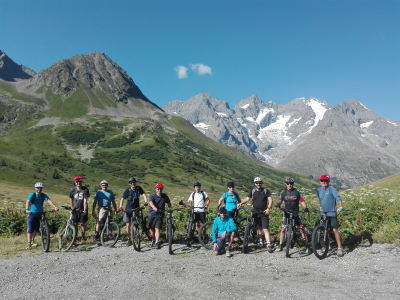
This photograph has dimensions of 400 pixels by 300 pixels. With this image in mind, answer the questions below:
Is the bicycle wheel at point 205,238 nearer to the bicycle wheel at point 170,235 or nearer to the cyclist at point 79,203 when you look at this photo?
the bicycle wheel at point 170,235

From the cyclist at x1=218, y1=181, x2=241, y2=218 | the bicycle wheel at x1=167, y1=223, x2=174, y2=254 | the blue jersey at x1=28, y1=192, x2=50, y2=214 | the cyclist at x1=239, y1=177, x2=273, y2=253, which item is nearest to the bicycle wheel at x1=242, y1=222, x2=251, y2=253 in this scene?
the cyclist at x1=239, y1=177, x2=273, y2=253

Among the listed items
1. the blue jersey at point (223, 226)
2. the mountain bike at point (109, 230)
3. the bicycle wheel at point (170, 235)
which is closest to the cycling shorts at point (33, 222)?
the mountain bike at point (109, 230)

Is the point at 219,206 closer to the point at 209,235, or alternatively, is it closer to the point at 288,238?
the point at 209,235

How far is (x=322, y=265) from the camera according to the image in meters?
11.7

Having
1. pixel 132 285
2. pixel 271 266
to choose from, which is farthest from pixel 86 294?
pixel 271 266

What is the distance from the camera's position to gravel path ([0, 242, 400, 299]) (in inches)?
369

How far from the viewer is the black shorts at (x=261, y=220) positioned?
45.0 ft

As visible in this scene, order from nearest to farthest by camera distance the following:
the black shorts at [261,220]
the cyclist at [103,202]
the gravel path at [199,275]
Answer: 1. the gravel path at [199,275]
2. the black shorts at [261,220]
3. the cyclist at [103,202]

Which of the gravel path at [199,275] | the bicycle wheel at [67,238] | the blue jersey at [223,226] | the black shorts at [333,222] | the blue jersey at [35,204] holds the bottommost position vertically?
the gravel path at [199,275]

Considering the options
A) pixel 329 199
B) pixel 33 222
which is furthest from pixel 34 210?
pixel 329 199

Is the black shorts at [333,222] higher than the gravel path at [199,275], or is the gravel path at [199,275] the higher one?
the black shorts at [333,222]

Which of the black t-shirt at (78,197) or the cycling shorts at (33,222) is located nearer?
the cycling shorts at (33,222)

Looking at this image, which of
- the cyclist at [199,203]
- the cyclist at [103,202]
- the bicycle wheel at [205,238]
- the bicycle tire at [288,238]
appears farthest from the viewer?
the cyclist at [103,202]

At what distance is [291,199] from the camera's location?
43.8ft
